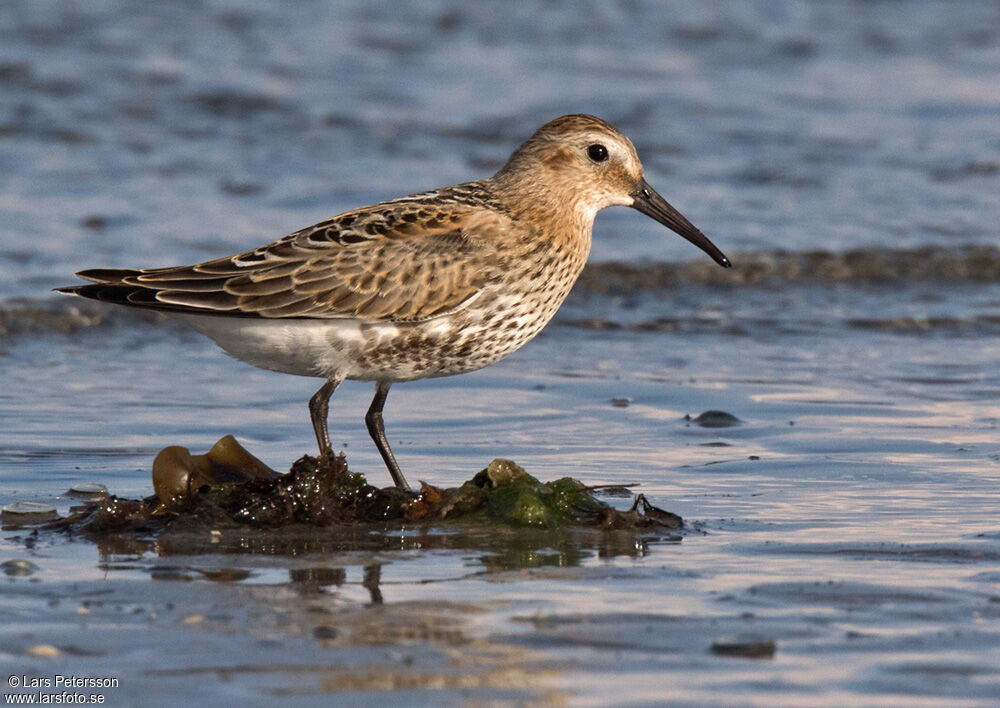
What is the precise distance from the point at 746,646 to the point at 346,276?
2913 millimetres

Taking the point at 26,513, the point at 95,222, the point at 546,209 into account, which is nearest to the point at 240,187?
the point at 95,222

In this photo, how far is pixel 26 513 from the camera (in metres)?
6.48

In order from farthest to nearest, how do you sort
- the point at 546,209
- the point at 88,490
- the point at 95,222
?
the point at 95,222
the point at 546,209
the point at 88,490

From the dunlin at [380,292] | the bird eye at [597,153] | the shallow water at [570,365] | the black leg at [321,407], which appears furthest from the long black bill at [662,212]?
the black leg at [321,407]

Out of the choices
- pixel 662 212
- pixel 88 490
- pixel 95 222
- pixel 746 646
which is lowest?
pixel 746 646

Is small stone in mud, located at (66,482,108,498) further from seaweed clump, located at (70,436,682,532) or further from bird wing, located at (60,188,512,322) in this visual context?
bird wing, located at (60,188,512,322)

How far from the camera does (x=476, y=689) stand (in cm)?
458

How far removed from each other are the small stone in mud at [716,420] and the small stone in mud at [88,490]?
10.8 feet

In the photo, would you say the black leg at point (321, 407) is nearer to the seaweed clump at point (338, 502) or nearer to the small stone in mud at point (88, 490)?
the seaweed clump at point (338, 502)

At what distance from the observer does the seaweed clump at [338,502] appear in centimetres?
638

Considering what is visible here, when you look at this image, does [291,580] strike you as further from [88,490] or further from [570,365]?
[570,365]

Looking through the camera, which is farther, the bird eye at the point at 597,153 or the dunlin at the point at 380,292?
the bird eye at the point at 597,153

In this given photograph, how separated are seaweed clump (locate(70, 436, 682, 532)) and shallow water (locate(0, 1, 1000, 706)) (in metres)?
0.17

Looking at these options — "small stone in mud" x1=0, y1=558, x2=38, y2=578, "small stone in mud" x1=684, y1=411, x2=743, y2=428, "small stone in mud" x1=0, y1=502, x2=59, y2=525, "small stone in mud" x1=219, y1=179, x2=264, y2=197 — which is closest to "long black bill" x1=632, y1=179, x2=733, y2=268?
"small stone in mud" x1=684, y1=411, x2=743, y2=428
